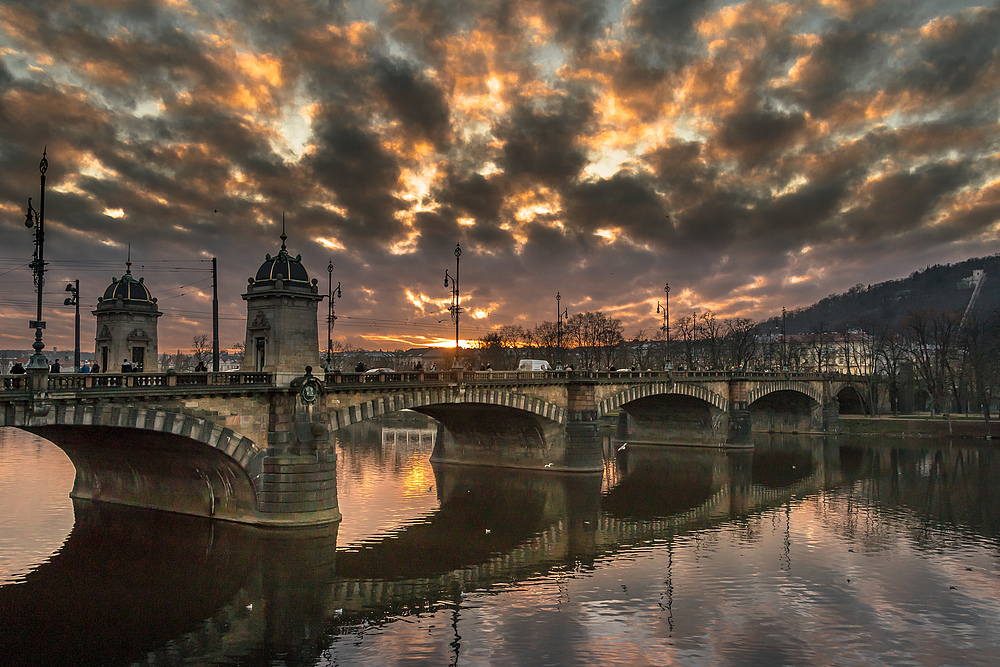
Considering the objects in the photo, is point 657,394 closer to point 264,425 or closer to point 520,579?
point 520,579

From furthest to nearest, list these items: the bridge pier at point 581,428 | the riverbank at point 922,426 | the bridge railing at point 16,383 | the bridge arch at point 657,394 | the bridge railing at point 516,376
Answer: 1. the riverbank at point 922,426
2. the bridge arch at point 657,394
3. the bridge pier at point 581,428
4. the bridge railing at point 516,376
5. the bridge railing at point 16,383

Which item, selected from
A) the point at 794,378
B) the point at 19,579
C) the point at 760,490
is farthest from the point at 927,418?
the point at 19,579

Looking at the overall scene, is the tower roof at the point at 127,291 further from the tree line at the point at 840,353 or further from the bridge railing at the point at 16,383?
the tree line at the point at 840,353

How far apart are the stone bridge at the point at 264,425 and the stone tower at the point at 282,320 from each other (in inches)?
45.5

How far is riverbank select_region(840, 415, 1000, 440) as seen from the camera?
74.1 metres

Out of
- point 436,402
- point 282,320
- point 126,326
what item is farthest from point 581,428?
point 126,326

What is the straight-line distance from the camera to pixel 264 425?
1240 inches

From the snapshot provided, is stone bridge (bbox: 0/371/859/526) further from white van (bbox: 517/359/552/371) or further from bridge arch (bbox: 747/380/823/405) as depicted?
bridge arch (bbox: 747/380/823/405)

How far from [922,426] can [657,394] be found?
125 ft

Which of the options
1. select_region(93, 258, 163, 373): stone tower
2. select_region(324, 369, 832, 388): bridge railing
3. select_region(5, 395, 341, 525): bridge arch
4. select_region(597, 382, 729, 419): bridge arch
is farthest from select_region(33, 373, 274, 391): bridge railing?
select_region(597, 382, 729, 419): bridge arch

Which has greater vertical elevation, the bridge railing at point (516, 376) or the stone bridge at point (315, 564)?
the bridge railing at point (516, 376)

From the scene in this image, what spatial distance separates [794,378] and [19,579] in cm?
7793

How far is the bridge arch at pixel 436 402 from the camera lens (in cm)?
3497

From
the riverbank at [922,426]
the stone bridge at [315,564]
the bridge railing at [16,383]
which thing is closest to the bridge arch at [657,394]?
the stone bridge at [315,564]
